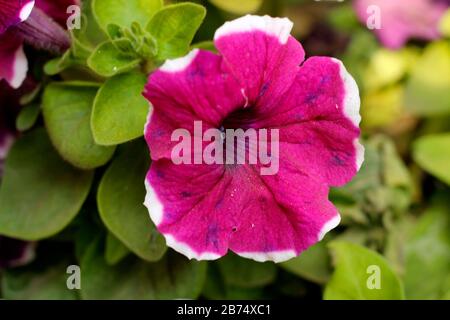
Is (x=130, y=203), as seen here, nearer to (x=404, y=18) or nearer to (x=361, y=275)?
(x=361, y=275)

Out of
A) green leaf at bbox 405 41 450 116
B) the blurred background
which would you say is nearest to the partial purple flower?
the blurred background

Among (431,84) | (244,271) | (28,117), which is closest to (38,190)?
(28,117)

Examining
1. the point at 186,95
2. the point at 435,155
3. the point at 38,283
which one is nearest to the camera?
the point at 186,95

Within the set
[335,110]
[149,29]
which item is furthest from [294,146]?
[149,29]

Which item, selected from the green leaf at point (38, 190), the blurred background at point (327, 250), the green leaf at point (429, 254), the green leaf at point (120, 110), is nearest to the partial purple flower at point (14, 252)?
the blurred background at point (327, 250)

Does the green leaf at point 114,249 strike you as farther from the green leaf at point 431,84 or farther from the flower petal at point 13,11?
the green leaf at point 431,84

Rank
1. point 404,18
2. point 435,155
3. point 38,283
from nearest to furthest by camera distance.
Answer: point 38,283 < point 435,155 < point 404,18
